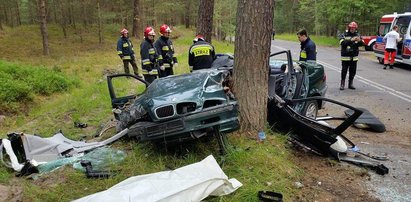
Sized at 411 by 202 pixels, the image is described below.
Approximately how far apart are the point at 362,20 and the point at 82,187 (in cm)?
2804

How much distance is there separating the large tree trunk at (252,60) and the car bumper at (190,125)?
0.77 meters

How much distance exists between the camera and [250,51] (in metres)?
4.71

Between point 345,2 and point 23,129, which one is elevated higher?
point 345,2

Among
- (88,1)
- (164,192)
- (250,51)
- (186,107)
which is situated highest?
(88,1)

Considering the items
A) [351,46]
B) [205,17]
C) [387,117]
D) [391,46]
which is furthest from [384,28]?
[387,117]

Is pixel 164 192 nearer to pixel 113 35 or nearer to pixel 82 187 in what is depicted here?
pixel 82 187

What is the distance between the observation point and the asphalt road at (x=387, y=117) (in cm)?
405

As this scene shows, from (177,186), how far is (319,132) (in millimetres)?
2152

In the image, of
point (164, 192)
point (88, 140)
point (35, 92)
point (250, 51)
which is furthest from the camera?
point (35, 92)

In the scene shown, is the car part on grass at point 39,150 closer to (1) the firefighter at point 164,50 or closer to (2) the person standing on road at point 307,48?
(1) the firefighter at point 164,50

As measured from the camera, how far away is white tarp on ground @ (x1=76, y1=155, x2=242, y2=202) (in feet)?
9.93

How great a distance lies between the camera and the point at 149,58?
8.52 metres

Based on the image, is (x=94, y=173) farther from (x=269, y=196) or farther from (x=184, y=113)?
(x=269, y=196)

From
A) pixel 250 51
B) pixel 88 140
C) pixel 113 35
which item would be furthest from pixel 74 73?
pixel 113 35
